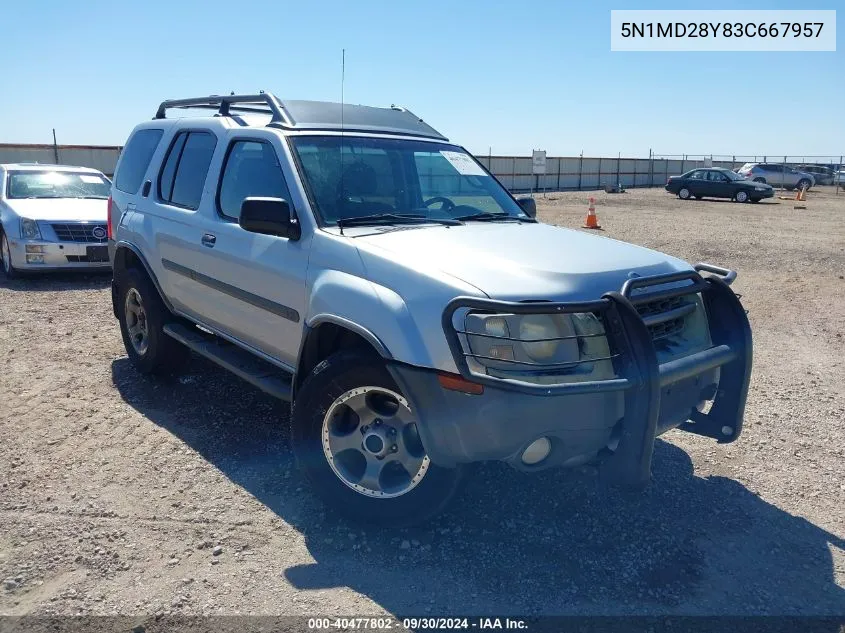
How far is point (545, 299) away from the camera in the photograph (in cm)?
304

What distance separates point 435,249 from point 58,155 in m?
24.1

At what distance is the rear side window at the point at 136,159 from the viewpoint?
5.82 m

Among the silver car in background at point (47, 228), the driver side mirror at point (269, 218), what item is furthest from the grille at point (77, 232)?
the driver side mirror at point (269, 218)

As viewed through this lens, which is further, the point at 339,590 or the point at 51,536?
the point at 51,536

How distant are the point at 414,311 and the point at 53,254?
8065mm

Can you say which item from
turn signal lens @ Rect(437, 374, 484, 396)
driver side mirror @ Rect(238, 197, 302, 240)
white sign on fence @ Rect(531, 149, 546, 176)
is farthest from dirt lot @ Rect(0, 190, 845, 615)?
white sign on fence @ Rect(531, 149, 546, 176)

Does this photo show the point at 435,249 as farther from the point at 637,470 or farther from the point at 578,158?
the point at 578,158

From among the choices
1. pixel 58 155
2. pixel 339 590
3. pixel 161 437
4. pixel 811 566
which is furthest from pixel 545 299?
pixel 58 155

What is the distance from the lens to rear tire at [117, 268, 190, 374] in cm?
558

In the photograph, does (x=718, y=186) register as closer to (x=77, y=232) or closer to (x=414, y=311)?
(x=77, y=232)

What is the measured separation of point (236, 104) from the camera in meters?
5.47

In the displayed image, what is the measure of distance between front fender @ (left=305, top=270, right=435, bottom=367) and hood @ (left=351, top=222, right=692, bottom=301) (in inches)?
6.7

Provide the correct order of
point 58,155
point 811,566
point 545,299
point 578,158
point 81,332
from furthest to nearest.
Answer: point 578,158 < point 58,155 < point 81,332 < point 811,566 < point 545,299

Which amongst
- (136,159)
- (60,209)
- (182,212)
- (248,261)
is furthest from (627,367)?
(60,209)
